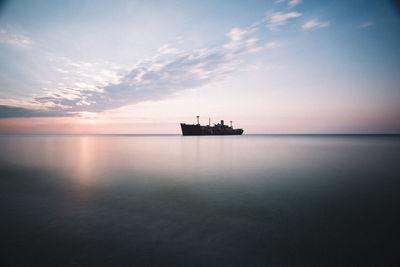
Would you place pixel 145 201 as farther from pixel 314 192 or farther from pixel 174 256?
pixel 314 192

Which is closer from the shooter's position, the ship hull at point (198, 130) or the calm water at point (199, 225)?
the calm water at point (199, 225)

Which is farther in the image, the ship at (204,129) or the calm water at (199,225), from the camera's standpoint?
the ship at (204,129)

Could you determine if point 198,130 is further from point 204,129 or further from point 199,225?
point 199,225

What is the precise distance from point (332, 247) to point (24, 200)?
920cm

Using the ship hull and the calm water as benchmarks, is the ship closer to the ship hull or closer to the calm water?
the ship hull

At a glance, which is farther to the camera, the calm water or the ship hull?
the ship hull

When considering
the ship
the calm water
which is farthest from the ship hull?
the calm water

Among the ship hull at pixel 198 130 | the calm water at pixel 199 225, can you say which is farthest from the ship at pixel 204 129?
the calm water at pixel 199 225

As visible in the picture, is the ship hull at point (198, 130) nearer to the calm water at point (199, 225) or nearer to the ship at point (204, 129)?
the ship at point (204, 129)

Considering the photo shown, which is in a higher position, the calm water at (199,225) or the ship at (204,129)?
the ship at (204,129)

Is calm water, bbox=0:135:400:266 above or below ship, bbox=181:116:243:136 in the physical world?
below

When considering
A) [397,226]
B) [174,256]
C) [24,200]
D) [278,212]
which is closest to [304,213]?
[278,212]

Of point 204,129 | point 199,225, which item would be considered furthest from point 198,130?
point 199,225

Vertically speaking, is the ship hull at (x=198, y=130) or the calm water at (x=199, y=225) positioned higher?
the ship hull at (x=198, y=130)
